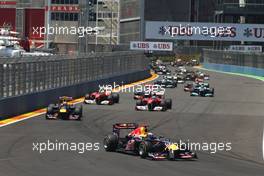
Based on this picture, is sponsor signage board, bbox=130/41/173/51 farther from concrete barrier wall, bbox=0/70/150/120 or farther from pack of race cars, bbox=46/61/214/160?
concrete barrier wall, bbox=0/70/150/120

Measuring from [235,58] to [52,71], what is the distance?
5981cm

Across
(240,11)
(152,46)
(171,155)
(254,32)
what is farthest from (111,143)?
(240,11)

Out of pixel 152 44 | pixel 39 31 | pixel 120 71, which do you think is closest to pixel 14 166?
pixel 120 71

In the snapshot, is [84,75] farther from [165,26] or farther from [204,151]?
[165,26]

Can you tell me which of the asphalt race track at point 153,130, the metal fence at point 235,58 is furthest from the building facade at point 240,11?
the asphalt race track at point 153,130

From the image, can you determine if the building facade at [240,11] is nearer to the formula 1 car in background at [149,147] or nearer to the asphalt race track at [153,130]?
the asphalt race track at [153,130]

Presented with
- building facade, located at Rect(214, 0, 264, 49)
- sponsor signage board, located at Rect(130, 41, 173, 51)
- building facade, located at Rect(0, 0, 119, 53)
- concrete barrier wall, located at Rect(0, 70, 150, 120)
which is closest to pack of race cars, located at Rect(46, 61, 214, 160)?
concrete barrier wall, located at Rect(0, 70, 150, 120)

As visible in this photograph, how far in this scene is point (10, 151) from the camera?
17.8 meters

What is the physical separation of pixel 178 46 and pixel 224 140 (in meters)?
104

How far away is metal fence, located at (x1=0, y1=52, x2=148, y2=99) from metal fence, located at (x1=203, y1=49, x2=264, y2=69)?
28.4 m

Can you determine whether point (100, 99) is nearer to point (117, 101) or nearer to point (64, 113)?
point (117, 101)

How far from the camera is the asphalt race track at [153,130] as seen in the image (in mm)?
14875

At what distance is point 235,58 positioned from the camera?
93.0 metres

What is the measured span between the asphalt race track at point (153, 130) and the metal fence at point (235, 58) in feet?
137
